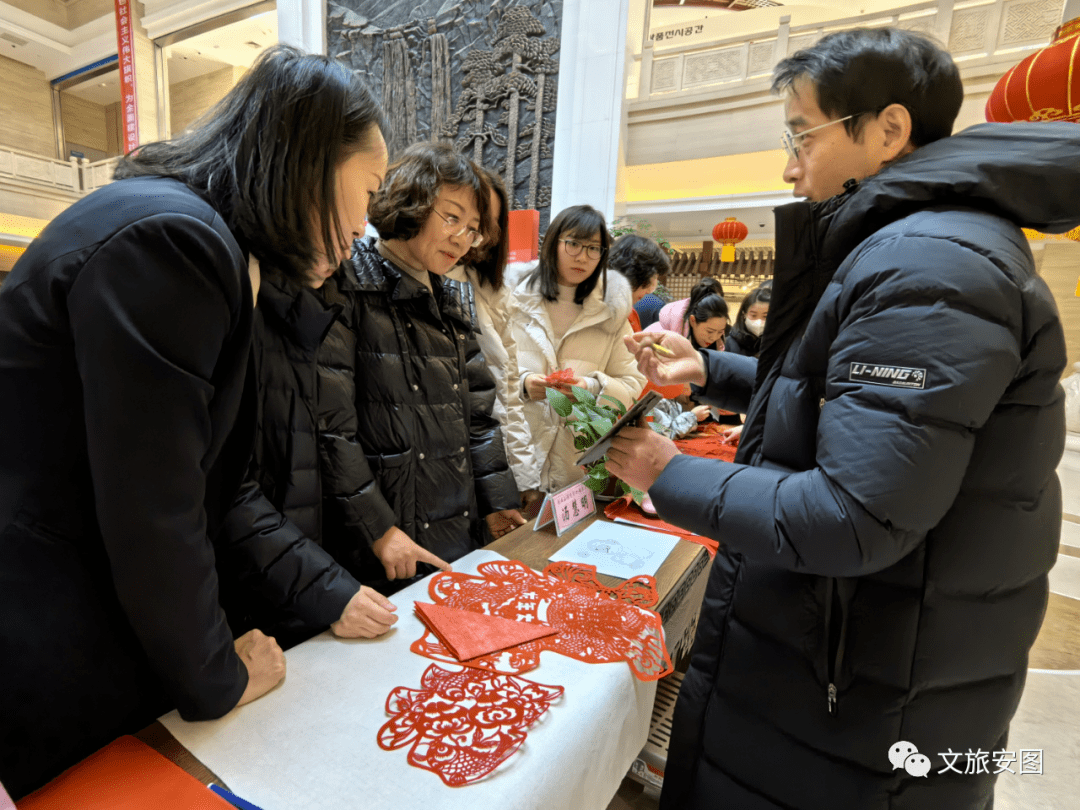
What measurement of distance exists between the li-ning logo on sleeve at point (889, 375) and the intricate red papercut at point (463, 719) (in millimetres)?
587

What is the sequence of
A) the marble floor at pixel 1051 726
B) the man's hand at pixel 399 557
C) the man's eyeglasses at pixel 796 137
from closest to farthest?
the man's eyeglasses at pixel 796 137 → the man's hand at pixel 399 557 → the marble floor at pixel 1051 726

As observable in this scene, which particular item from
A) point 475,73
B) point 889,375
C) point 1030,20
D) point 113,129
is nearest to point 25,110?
point 113,129

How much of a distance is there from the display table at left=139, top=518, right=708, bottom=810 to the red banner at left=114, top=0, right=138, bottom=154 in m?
11.0

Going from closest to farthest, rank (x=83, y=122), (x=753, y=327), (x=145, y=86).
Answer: (x=753, y=327) → (x=145, y=86) → (x=83, y=122)

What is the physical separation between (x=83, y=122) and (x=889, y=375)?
771 inches

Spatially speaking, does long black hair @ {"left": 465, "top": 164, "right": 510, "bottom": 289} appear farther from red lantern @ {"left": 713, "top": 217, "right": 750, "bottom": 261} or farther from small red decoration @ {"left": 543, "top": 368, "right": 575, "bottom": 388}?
red lantern @ {"left": 713, "top": 217, "right": 750, "bottom": 261}

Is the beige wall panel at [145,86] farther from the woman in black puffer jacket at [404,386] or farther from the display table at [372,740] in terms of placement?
the display table at [372,740]

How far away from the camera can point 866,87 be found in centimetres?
80

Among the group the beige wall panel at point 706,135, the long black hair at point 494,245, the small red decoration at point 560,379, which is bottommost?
the small red decoration at point 560,379

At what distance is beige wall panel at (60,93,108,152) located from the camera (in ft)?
45.0

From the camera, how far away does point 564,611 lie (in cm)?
102

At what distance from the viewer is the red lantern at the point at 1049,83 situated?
2.61 metres

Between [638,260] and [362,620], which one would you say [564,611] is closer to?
[362,620]

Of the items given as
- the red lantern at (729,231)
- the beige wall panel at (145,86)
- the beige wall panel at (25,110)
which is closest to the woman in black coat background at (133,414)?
the red lantern at (729,231)
